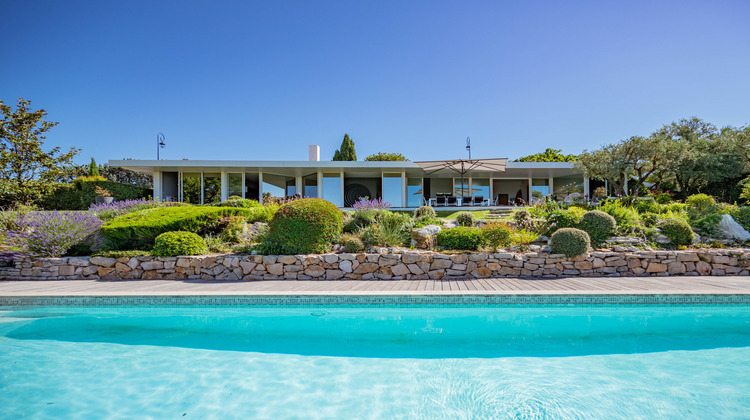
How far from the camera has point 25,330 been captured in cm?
404

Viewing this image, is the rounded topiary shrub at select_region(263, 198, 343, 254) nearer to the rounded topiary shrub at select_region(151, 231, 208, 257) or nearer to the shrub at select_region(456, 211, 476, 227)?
the rounded topiary shrub at select_region(151, 231, 208, 257)

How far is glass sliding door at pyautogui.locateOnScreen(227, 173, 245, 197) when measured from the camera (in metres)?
16.7

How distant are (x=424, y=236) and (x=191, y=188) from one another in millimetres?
14318

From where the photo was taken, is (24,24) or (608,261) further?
(24,24)

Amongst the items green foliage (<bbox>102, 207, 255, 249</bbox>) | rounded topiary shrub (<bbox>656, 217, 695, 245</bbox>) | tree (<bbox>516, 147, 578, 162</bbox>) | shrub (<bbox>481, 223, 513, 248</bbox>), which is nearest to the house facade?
tree (<bbox>516, 147, 578, 162</bbox>)

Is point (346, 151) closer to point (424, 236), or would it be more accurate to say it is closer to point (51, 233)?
point (424, 236)

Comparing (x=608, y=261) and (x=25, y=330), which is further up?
(x=608, y=261)

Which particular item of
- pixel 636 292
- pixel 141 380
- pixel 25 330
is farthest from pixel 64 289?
pixel 636 292

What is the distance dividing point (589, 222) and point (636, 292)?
267cm

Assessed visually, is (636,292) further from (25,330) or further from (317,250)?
(25,330)

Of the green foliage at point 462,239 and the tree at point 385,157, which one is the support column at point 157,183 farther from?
the tree at point 385,157

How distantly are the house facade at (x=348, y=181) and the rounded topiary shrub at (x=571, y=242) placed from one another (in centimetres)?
801

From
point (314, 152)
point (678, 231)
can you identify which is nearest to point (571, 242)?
point (678, 231)

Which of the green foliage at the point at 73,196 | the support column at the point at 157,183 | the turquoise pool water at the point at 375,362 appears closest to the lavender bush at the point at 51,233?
the turquoise pool water at the point at 375,362
